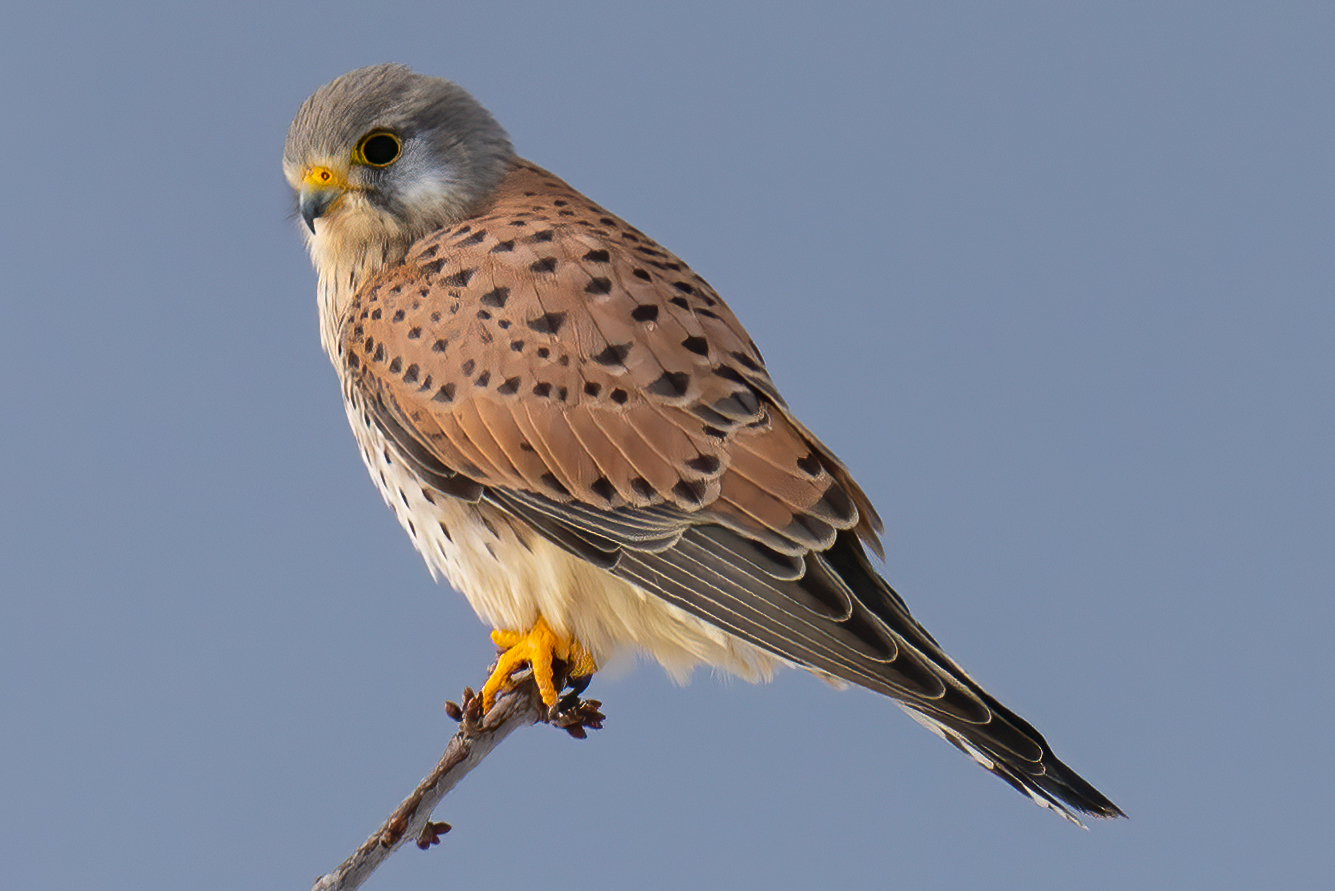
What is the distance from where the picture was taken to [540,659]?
2754 millimetres

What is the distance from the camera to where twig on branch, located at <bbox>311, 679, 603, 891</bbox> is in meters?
2.43

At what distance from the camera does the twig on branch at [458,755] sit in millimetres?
2426

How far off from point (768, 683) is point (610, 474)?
63 cm

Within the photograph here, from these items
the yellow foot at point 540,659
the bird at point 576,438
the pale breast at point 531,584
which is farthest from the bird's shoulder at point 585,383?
the yellow foot at point 540,659

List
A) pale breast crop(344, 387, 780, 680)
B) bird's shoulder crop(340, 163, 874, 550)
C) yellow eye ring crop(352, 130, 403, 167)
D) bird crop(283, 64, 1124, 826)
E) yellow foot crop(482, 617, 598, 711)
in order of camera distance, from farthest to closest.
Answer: yellow eye ring crop(352, 130, 403, 167) → yellow foot crop(482, 617, 598, 711) → pale breast crop(344, 387, 780, 680) → bird's shoulder crop(340, 163, 874, 550) → bird crop(283, 64, 1124, 826)

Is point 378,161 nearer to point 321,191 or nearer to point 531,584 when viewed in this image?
point 321,191

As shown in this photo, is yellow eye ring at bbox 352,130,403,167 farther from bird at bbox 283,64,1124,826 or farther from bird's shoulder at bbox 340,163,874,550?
bird's shoulder at bbox 340,163,874,550

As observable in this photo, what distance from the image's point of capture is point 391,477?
279 cm

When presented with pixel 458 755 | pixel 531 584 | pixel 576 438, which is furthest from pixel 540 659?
pixel 576 438

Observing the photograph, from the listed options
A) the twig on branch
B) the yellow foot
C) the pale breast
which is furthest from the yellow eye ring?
the twig on branch

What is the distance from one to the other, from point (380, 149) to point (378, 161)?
3cm

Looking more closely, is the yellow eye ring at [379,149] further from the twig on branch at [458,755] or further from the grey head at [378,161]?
the twig on branch at [458,755]

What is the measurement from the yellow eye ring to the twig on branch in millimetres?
1157

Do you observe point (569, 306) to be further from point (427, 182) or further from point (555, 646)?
point (555, 646)
